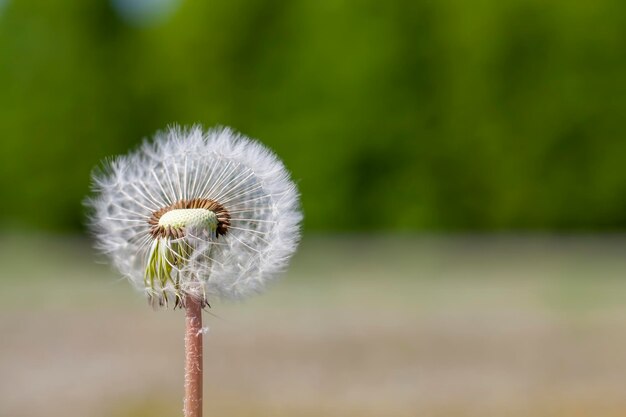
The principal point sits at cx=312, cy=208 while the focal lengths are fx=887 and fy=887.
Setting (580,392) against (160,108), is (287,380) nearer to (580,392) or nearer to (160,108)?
(580,392)

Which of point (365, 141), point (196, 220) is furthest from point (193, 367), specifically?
point (365, 141)

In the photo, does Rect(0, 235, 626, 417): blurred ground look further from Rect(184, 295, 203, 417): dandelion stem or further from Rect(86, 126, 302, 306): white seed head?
Rect(184, 295, 203, 417): dandelion stem

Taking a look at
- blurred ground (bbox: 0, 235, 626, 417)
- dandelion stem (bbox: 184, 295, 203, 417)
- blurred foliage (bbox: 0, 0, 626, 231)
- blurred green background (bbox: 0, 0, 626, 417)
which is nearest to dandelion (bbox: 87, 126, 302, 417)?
dandelion stem (bbox: 184, 295, 203, 417)

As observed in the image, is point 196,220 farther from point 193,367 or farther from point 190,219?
point 193,367

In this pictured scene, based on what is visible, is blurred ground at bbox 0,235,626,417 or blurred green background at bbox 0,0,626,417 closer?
blurred ground at bbox 0,235,626,417

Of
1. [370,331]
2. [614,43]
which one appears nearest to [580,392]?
[370,331]

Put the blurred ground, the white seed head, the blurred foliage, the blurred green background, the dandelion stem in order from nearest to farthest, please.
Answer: the dandelion stem < the white seed head < the blurred ground < the blurred green background < the blurred foliage
